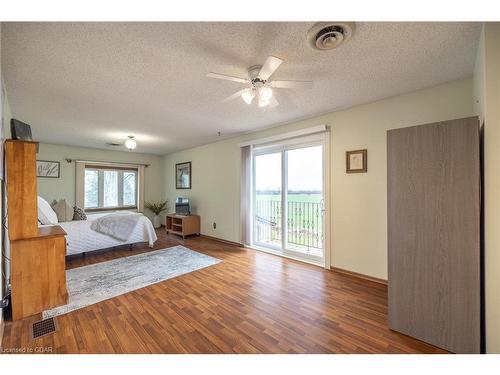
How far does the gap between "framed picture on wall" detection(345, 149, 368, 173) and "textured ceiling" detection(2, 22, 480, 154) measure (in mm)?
642

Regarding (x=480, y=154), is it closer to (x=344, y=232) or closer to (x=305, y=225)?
(x=344, y=232)

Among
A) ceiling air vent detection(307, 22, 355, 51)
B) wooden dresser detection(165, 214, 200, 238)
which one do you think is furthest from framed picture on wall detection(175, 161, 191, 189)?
ceiling air vent detection(307, 22, 355, 51)

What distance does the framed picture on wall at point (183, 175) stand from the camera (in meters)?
5.72

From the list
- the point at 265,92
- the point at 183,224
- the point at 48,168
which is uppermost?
the point at 265,92

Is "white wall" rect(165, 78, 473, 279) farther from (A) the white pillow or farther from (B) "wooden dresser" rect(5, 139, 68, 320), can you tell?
(A) the white pillow

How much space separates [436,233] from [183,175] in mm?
5491

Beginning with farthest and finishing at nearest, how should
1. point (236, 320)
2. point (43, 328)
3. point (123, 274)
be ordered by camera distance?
point (123, 274) < point (236, 320) < point (43, 328)

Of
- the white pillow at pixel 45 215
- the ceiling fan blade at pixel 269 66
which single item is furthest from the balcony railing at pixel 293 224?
the white pillow at pixel 45 215

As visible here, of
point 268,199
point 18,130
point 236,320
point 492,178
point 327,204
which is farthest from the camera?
point 268,199

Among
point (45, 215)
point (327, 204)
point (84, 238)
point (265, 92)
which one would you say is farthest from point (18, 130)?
point (327, 204)

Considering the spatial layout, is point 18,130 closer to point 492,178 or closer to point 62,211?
point 62,211

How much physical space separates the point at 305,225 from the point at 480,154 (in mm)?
2407

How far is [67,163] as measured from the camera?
516 centimetres

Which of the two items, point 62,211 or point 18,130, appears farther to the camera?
point 62,211
